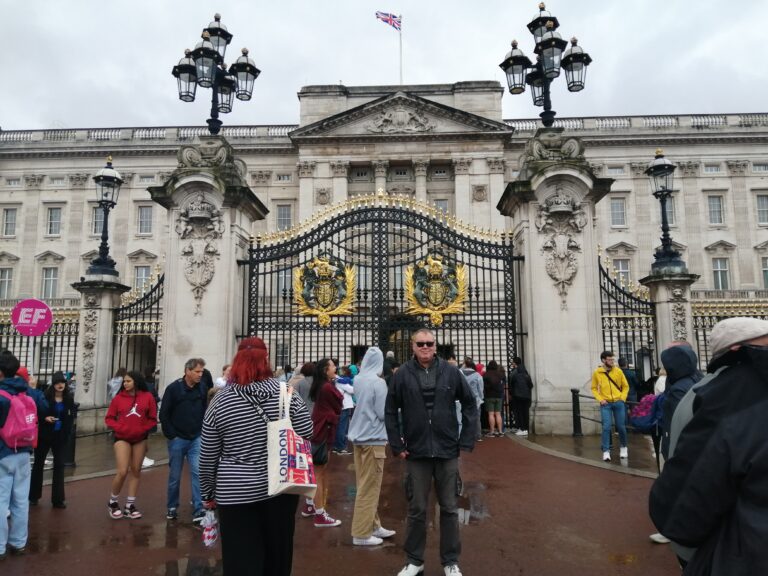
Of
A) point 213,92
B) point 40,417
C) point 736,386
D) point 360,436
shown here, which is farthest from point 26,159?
point 736,386

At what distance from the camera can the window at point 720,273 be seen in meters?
42.8

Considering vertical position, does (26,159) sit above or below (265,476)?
above

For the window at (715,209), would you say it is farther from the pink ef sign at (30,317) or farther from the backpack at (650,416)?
the pink ef sign at (30,317)

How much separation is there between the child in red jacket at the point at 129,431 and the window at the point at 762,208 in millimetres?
49158

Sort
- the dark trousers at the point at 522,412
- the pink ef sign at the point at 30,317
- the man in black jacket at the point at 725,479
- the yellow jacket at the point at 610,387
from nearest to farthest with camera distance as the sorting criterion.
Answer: the man in black jacket at the point at 725,479
the yellow jacket at the point at 610,387
the pink ef sign at the point at 30,317
the dark trousers at the point at 522,412

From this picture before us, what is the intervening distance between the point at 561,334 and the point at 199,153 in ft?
30.2

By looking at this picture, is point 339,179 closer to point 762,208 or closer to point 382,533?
point 762,208

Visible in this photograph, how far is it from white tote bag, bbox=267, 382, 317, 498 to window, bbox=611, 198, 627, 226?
44.0 m

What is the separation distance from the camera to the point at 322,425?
6.36 metres

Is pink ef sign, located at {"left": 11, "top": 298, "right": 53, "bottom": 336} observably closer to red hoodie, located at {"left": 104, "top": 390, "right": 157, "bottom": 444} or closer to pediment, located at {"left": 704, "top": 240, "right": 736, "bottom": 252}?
red hoodie, located at {"left": 104, "top": 390, "right": 157, "bottom": 444}

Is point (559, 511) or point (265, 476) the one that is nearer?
point (265, 476)

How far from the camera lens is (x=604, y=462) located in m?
9.42

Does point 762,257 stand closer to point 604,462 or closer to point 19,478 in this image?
point 604,462

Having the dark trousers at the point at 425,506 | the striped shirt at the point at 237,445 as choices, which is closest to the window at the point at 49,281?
the dark trousers at the point at 425,506
